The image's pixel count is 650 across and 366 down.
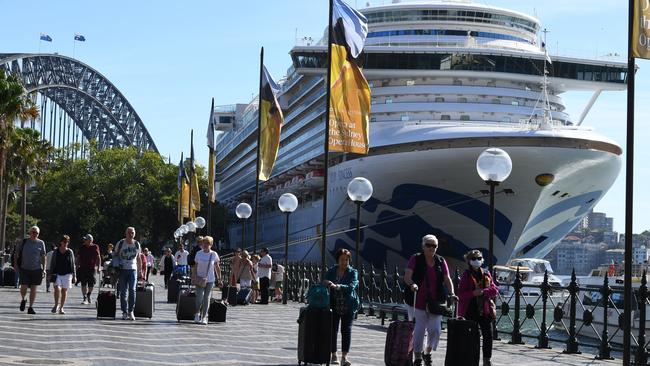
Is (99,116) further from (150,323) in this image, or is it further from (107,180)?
(150,323)

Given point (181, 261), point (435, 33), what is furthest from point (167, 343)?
point (435, 33)

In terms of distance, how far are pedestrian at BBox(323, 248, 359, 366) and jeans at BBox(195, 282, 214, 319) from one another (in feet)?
20.8

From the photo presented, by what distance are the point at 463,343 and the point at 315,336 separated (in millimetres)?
1896

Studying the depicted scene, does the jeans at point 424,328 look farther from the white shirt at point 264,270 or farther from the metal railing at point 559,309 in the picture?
the white shirt at point 264,270

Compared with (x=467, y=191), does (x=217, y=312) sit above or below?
below

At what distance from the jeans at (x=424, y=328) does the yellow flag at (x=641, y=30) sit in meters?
3.78

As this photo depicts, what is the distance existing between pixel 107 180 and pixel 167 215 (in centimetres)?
657

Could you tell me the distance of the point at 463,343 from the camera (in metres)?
12.7

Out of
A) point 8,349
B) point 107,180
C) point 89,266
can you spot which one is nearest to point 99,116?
point 107,180

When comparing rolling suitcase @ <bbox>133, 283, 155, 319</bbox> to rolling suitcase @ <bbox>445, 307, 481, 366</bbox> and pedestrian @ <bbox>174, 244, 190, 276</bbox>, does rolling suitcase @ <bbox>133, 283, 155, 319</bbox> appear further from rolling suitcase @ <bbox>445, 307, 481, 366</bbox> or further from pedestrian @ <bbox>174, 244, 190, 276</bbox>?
pedestrian @ <bbox>174, 244, 190, 276</bbox>

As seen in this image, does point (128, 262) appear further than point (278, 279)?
No

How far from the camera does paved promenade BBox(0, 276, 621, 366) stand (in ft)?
43.7

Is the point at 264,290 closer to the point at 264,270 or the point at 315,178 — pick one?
the point at 264,270

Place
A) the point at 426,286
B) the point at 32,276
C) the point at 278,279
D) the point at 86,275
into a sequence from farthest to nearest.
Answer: the point at 278,279, the point at 86,275, the point at 32,276, the point at 426,286
